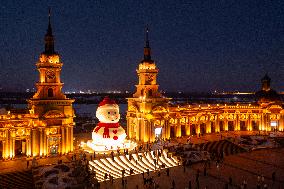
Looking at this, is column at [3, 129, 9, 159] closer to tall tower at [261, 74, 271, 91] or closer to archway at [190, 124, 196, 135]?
archway at [190, 124, 196, 135]

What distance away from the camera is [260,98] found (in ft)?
195

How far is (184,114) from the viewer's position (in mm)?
52781

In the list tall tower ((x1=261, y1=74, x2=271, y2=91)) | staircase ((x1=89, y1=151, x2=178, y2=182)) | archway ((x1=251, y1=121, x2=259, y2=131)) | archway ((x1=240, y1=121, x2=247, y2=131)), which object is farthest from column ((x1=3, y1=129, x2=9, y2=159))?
tall tower ((x1=261, y1=74, x2=271, y2=91))

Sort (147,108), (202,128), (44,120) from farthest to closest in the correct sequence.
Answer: (202,128) < (147,108) < (44,120)

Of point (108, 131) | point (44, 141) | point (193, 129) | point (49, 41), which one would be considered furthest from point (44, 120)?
point (193, 129)

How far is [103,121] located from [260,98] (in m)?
33.8

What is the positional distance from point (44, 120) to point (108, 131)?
27.7 feet

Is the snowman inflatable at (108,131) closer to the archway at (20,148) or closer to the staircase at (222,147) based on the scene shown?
the archway at (20,148)

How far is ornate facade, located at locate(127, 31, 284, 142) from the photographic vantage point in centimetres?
4700

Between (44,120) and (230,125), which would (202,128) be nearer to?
(230,125)

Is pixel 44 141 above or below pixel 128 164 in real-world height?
above

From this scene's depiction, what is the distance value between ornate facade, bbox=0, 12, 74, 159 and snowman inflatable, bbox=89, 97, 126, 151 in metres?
3.79

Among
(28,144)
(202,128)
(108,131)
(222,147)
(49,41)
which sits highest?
(49,41)

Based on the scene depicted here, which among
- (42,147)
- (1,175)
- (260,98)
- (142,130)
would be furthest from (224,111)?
(1,175)
